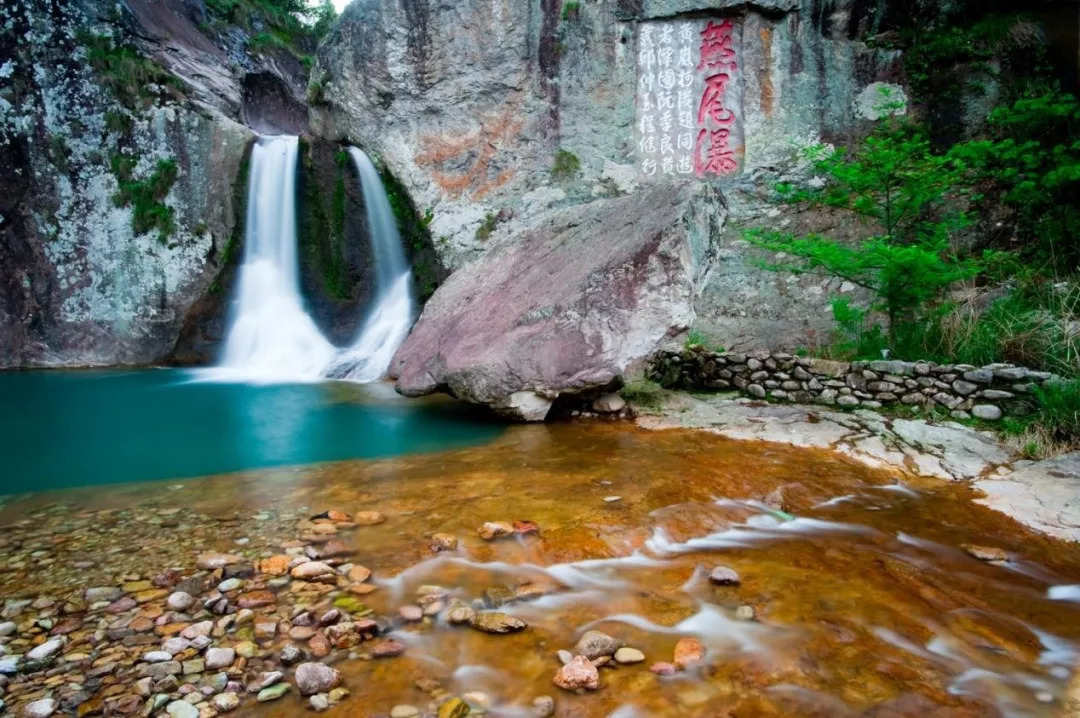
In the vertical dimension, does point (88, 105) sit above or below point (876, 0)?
below

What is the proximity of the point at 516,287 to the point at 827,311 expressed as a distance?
5.52 m

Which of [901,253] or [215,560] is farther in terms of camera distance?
[901,253]

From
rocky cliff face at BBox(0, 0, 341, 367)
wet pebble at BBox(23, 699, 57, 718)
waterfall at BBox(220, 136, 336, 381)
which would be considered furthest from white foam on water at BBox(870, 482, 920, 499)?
rocky cliff face at BBox(0, 0, 341, 367)

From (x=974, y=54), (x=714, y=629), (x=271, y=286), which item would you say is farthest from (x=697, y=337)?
(x=271, y=286)

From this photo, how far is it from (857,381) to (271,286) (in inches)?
413

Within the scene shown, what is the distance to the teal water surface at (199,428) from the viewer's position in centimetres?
495

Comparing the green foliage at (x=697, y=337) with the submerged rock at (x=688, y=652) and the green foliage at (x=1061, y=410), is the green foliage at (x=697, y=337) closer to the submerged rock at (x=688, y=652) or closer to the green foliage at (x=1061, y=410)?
the green foliage at (x=1061, y=410)

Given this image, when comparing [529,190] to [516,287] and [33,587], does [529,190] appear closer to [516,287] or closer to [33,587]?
[516,287]

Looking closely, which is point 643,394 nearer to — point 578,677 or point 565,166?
point 578,677

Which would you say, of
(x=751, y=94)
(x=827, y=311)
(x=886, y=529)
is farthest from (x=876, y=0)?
(x=886, y=529)

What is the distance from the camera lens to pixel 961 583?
2.81 meters

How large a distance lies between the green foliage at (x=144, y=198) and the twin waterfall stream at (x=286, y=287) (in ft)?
4.79

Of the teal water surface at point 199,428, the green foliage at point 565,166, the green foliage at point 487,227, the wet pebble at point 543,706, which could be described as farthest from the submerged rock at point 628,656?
the green foliage at point 565,166

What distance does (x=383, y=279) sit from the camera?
11773 mm
